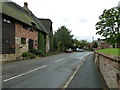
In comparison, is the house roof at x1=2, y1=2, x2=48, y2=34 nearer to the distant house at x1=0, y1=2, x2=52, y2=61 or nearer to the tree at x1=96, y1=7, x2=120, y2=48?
the distant house at x1=0, y1=2, x2=52, y2=61

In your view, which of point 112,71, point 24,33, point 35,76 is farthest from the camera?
point 24,33

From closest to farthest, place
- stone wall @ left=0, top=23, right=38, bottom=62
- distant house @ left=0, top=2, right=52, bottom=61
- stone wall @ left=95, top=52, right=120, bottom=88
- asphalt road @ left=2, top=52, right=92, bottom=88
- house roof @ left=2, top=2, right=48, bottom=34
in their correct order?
stone wall @ left=95, top=52, right=120, bottom=88 < asphalt road @ left=2, top=52, right=92, bottom=88 < distant house @ left=0, top=2, right=52, bottom=61 < stone wall @ left=0, top=23, right=38, bottom=62 < house roof @ left=2, top=2, right=48, bottom=34

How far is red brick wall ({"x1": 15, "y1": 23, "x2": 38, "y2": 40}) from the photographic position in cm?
2251

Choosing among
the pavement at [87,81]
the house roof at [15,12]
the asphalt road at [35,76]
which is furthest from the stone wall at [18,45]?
the pavement at [87,81]

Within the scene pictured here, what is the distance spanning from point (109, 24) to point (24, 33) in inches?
669

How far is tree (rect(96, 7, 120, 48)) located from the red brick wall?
14.0m

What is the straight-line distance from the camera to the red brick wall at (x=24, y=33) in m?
22.5

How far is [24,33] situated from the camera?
24.8 m

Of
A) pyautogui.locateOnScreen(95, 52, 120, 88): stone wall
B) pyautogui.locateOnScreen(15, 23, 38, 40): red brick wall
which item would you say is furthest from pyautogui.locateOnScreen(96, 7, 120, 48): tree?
pyautogui.locateOnScreen(95, 52, 120, 88): stone wall

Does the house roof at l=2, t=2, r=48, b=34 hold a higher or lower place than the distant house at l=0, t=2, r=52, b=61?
higher

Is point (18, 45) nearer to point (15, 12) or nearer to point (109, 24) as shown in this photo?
point (15, 12)

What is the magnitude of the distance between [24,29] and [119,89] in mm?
22320

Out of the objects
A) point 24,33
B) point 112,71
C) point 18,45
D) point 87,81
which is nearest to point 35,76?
point 87,81

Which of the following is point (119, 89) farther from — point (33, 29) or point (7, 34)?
point (33, 29)
